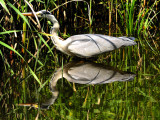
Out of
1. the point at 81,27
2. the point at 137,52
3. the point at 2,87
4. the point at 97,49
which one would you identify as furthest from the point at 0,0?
the point at 81,27

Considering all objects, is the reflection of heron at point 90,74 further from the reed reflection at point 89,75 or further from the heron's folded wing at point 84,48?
the heron's folded wing at point 84,48

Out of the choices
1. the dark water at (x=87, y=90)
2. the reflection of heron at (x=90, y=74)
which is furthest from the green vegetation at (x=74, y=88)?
the reflection of heron at (x=90, y=74)

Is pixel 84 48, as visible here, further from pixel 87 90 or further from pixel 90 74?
pixel 87 90

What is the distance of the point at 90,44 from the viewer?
570 cm

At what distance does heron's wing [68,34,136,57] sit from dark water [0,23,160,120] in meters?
0.18

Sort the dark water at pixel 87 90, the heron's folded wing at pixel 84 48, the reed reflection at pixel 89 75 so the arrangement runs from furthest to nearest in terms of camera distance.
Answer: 1. the heron's folded wing at pixel 84 48
2. the reed reflection at pixel 89 75
3. the dark water at pixel 87 90

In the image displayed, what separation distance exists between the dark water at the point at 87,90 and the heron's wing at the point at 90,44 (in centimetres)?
18

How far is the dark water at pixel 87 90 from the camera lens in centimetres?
329

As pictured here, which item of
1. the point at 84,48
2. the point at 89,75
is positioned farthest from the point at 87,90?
the point at 84,48

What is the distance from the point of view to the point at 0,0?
12.6 ft

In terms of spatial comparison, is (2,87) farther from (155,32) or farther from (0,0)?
(155,32)

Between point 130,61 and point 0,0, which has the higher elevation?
point 0,0

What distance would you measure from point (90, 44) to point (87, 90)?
1.78m

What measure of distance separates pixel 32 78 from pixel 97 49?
159 centimetres
